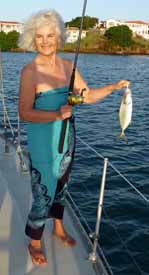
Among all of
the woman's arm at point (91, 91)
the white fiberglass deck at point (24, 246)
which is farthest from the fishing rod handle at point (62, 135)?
the white fiberglass deck at point (24, 246)

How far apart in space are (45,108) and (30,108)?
0.50 feet

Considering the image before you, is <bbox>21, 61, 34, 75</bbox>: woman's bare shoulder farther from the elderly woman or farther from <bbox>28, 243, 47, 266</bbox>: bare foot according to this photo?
<bbox>28, 243, 47, 266</bbox>: bare foot

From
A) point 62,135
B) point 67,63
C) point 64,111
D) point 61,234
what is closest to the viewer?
point 64,111

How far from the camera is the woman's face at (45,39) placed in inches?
132

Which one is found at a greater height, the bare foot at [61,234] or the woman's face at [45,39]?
the woman's face at [45,39]

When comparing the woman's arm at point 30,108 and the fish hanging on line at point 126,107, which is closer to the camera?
the woman's arm at point 30,108

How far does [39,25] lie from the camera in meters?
3.34

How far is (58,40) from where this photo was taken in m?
3.44

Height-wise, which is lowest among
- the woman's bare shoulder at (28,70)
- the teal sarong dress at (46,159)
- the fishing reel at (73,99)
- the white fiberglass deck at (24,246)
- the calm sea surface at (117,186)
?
the calm sea surface at (117,186)

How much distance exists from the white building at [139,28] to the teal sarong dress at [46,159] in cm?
15028

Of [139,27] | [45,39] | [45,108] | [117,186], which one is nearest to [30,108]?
[45,108]

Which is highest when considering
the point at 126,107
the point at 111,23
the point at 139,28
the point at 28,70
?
the point at 111,23

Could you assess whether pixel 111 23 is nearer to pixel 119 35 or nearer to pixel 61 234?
pixel 119 35

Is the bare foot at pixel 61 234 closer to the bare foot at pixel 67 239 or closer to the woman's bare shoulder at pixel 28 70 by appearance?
the bare foot at pixel 67 239
